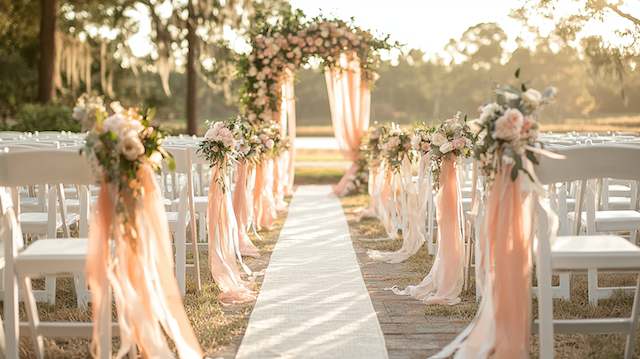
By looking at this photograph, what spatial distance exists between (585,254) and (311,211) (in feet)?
24.0

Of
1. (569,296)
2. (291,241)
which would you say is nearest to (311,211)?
(291,241)

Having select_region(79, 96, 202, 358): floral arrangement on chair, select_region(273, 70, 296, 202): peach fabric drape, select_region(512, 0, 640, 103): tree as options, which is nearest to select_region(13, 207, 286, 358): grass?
select_region(79, 96, 202, 358): floral arrangement on chair

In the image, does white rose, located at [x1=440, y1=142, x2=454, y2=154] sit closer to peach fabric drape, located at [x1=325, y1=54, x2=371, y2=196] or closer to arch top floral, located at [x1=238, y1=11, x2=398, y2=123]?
arch top floral, located at [x1=238, y1=11, x2=398, y2=123]

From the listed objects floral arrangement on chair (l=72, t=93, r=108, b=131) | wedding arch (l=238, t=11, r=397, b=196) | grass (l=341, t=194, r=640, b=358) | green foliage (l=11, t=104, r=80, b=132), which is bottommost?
grass (l=341, t=194, r=640, b=358)

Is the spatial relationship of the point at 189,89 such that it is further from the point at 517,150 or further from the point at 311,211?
the point at 517,150

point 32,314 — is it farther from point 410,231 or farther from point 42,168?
point 410,231

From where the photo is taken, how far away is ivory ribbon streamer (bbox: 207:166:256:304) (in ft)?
19.2

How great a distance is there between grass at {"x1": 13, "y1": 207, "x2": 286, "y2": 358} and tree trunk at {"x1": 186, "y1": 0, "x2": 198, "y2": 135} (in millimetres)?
10535

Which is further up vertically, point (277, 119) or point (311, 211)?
point (277, 119)

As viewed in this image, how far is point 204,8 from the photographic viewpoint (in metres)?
17.0

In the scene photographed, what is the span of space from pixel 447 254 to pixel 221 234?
170 centimetres

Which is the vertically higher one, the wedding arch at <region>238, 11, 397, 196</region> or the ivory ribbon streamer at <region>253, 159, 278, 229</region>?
the wedding arch at <region>238, 11, 397, 196</region>

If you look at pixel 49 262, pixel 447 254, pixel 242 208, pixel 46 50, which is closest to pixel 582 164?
pixel 447 254

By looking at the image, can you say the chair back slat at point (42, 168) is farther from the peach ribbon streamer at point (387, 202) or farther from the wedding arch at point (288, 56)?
the wedding arch at point (288, 56)
